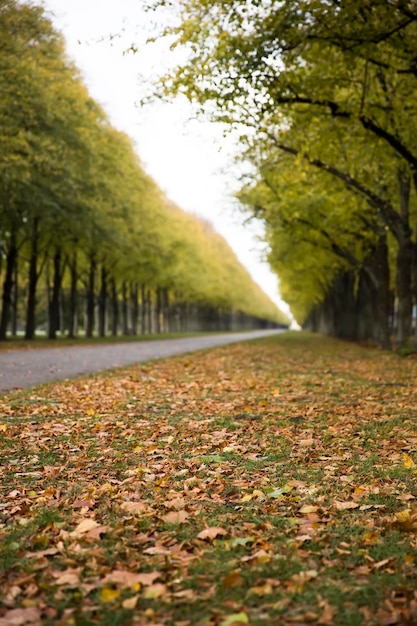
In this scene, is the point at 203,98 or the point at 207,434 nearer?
the point at 207,434

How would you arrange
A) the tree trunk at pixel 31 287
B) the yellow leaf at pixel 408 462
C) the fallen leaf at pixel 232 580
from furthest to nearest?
the tree trunk at pixel 31 287
the yellow leaf at pixel 408 462
the fallen leaf at pixel 232 580

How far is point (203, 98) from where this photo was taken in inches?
537

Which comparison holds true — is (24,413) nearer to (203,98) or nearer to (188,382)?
(188,382)

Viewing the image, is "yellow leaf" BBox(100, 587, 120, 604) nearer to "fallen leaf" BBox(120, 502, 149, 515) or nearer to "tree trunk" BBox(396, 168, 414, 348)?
"fallen leaf" BBox(120, 502, 149, 515)

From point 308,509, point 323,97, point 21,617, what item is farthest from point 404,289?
point 21,617

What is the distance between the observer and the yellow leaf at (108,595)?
3.00 meters

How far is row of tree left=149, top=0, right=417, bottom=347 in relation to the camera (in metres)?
11.1

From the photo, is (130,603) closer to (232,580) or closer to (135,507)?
(232,580)

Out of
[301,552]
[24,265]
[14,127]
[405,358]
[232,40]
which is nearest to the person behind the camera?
[301,552]

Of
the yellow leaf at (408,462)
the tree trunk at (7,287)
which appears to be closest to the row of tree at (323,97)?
the yellow leaf at (408,462)

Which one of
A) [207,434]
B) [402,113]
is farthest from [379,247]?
[207,434]

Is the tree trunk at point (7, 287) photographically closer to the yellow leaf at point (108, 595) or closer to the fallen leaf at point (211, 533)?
the fallen leaf at point (211, 533)

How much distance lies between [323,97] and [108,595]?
1221 cm

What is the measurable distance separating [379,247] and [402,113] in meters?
10.4
